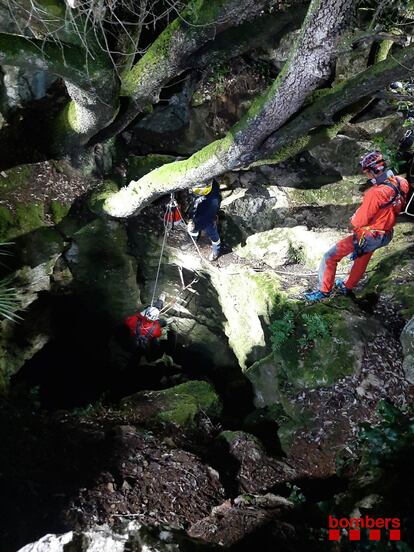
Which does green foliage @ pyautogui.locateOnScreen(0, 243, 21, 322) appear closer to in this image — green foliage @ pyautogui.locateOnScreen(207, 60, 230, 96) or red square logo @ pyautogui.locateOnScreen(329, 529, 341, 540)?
red square logo @ pyautogui.locateOnScreen(329, 529, 341, 540)

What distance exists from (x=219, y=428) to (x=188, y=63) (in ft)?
21.4

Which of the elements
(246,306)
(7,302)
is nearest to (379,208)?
(246,306)

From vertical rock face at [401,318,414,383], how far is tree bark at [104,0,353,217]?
3.94 meters

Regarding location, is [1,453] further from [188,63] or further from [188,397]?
[188,63]

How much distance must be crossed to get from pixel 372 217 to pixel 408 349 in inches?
90.0

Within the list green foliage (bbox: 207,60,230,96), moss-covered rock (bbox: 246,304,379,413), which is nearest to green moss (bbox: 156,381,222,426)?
moss-covered rock (bbox: 246,304,379,413)

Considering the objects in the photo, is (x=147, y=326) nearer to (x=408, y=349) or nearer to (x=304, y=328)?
(x=304, y=328)

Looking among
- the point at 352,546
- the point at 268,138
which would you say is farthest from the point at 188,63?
the point at 352,546

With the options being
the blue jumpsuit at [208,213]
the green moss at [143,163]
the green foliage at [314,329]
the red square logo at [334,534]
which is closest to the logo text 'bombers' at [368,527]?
the red square logo at [334,534]

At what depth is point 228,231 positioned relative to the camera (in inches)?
398

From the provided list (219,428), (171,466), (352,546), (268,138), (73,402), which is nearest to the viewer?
(352,546)

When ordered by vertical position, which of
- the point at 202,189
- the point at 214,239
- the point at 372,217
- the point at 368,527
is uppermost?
the point at 202,189

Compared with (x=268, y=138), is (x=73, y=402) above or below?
below

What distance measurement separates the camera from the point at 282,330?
6859 mm
